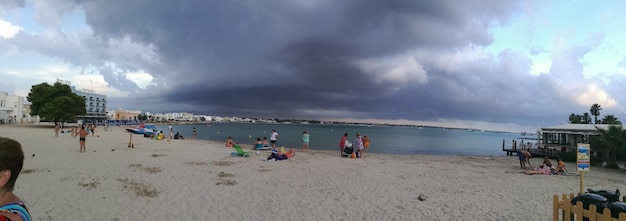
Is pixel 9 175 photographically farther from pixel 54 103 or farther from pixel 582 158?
pixel 54 103

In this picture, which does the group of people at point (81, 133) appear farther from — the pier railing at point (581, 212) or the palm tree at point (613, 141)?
the palm tree at point (613, 141)

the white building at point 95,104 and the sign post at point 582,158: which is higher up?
the white building at point 95,104

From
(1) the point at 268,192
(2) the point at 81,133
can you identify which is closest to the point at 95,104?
(2) the point at 81,133

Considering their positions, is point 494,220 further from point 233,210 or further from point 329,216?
point 233,210

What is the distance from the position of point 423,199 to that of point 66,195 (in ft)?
31.1

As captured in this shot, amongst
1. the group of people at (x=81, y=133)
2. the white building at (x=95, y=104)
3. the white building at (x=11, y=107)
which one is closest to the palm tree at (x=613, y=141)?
the group of people at (x=81, y=133)

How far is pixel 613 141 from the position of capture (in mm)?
19516

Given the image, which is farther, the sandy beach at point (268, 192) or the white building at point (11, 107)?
the white building at point (11, 107)

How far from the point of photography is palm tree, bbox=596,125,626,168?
1911 centimetres

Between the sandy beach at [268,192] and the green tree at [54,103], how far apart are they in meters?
43.6

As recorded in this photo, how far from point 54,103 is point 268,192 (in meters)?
55.1

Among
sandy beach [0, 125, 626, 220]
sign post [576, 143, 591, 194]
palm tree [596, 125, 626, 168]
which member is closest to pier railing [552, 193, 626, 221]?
sandy beach [0, 125, 626, 220]

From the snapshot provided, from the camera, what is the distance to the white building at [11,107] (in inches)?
2766

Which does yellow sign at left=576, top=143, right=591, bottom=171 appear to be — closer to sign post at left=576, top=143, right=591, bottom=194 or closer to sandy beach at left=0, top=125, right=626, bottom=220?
sign post at left=576, top=143, right=591, bottom=194
